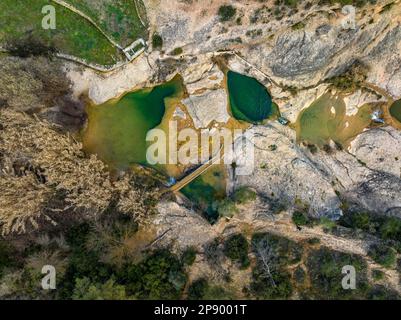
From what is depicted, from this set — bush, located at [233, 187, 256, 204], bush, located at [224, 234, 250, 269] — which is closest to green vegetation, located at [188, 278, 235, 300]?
bush, located at [224, 234, 250, 269]

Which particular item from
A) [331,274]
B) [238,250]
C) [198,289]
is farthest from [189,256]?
[331,274]

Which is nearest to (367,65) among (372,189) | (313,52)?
(313,52)

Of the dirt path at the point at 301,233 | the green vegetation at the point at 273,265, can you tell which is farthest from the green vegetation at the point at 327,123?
the green vegetation at the point at 273,265

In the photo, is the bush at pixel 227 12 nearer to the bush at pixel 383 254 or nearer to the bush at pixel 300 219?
the bush at pixel 300 219

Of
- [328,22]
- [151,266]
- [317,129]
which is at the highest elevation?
[328,22]

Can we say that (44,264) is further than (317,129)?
No

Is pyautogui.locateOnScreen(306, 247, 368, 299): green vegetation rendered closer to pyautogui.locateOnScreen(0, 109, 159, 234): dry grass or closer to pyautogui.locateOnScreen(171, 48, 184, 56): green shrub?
pyautogui.locateOnScreen(0, 109, 159, 234): dry grass

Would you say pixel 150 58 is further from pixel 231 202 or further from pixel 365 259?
pixel 365 259

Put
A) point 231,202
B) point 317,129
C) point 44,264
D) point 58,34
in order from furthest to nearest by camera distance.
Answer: point 317,129 → point 58,34 → point 231,202 → point 44,264
